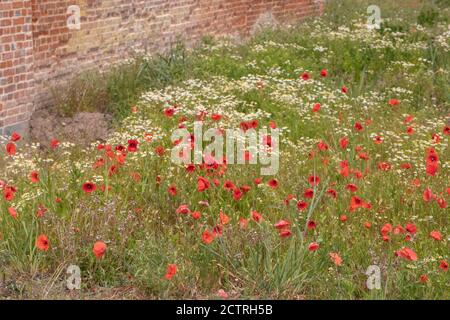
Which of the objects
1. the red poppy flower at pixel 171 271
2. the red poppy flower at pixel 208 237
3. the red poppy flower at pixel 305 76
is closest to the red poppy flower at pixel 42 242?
the red poppy flower at pixel 171 271

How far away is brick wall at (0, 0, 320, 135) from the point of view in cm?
796

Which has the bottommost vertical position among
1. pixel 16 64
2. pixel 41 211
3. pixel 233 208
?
pixel 233 208

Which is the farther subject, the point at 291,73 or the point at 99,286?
the point at 291,73

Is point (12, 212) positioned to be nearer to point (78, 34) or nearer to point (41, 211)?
point (41, 211)

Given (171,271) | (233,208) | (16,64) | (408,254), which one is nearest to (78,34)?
(16,64)

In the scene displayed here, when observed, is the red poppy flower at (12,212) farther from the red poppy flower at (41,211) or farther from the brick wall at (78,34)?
the brick wall at (78,34)

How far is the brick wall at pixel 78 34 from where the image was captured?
26.1 feet

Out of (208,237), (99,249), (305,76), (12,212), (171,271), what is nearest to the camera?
(171,271)

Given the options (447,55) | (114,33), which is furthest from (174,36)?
(447,55)

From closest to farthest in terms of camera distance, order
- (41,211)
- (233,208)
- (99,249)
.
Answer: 1. (99,249)
2. (41,211)
3. (233,208)

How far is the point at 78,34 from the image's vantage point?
9.35 meters

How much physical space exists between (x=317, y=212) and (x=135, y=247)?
1.30 metres
